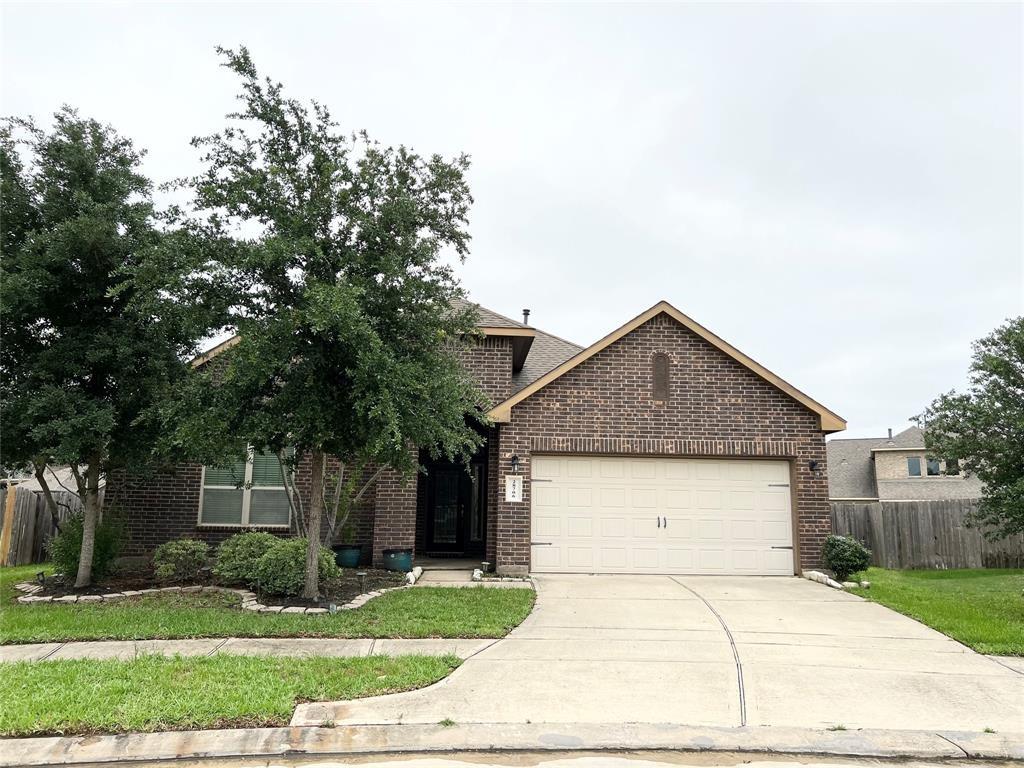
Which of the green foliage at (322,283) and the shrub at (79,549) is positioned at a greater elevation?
the green foliage at (322,283)

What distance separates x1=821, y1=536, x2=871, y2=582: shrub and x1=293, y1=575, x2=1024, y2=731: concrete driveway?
7.26 feet

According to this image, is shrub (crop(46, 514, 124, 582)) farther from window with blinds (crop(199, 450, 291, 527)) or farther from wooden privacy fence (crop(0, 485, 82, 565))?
wooden privacy fence (crop(0, 485, 82, 565))

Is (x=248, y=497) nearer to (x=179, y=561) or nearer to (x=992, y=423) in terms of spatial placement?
(x=179, y=561)

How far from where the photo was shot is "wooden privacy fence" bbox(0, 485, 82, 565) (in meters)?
15.2

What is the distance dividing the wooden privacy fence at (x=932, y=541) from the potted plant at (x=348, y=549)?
36.4 ft

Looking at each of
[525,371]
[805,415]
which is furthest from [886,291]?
[525,371]

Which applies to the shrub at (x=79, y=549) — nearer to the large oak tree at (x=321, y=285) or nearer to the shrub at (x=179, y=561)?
the shrub at (x=179, y=561)

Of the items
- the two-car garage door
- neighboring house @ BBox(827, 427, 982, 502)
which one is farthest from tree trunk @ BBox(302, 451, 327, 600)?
neighboring house @ BBox(827, 427, 982, 502)

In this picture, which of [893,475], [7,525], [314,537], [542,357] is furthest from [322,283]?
[893,475]

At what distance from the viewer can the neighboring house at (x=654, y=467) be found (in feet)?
40.0

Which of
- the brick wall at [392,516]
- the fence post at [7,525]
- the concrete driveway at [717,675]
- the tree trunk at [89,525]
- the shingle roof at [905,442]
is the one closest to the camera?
the concrete driveway at [717,675]

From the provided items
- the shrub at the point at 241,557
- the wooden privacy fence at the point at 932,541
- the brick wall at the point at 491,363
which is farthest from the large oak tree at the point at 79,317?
the wooden privacy fence at the point at 932,541

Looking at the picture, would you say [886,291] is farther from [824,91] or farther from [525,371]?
[525,371]

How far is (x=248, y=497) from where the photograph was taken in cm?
1370
